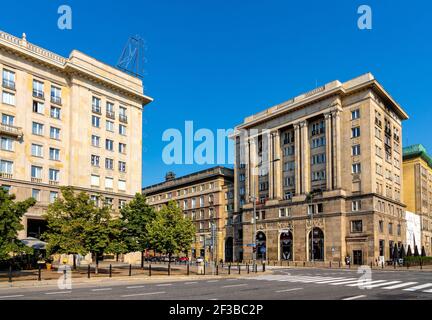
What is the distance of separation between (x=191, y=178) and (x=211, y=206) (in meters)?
11.1

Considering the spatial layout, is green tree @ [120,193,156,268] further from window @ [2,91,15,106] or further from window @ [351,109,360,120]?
window @ [351,109,360,120]

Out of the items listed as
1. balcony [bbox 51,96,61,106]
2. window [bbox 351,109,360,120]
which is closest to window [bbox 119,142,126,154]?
balcony [bbox 51,96,61,106]

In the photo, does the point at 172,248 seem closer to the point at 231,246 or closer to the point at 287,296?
the point at 287,296

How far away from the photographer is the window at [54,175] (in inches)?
2236

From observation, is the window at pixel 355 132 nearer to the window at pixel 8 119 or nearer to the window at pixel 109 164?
the window at pixel 109 164

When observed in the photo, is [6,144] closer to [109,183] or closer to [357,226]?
[109,183]

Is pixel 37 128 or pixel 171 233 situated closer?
pixel 171 233

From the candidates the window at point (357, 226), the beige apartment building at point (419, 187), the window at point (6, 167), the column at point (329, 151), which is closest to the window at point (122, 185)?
the window at point (6, 167)

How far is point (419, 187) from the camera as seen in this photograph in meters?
94.5

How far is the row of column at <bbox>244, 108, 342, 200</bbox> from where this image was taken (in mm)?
71625

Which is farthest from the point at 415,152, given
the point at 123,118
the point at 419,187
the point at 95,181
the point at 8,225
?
the point at 8,225

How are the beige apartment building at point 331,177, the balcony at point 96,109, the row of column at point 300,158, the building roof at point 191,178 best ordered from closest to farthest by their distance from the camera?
the balcony at point 96,109 < the beige apartment building at point 331,177 < the row of column at point 300,158 < the building roof at point 191,178

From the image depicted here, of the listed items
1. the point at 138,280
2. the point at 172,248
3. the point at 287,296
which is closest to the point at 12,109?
the point at 172,248

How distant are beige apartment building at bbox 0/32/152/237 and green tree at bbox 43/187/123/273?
19.5m
